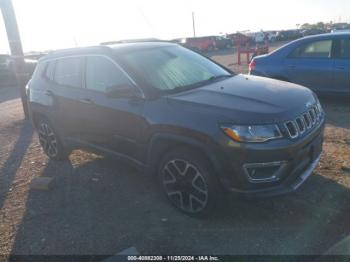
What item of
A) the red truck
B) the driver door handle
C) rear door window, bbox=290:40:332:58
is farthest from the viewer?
the red truck

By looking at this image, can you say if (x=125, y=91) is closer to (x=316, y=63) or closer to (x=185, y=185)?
(x=185, y=185)

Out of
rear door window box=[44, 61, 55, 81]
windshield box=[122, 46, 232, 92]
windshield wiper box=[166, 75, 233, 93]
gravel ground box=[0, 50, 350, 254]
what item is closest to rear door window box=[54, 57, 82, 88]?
rear door window box=[44, 61, 55, 81]

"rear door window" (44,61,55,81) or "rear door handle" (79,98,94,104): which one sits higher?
"rear door window" (44,61,55,81)

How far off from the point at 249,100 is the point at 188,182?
1061 millimetres

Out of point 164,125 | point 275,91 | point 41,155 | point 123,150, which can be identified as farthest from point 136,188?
point 41,155

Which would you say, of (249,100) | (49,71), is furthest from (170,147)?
(49,71)

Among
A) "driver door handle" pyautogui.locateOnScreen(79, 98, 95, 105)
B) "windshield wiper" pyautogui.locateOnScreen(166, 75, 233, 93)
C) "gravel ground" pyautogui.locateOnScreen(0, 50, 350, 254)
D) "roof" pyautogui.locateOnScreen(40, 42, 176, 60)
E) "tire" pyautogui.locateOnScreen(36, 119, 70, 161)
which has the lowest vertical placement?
"gravel ground" pyautogui.locateOnScreen(0, 50, 350, 254)

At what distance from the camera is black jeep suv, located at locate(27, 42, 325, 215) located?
3.27 meters

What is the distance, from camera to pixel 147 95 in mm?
3869

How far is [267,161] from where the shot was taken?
3236 mm

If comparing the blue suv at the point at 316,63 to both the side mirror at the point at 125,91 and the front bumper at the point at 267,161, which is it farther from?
the side mirror at the point at 125,91

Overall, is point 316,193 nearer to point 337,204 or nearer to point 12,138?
point 337,204

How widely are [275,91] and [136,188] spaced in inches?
86.5

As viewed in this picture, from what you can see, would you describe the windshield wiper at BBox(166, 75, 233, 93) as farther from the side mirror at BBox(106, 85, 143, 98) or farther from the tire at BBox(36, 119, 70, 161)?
the tire at BBox(36, 119, 70, 161)
